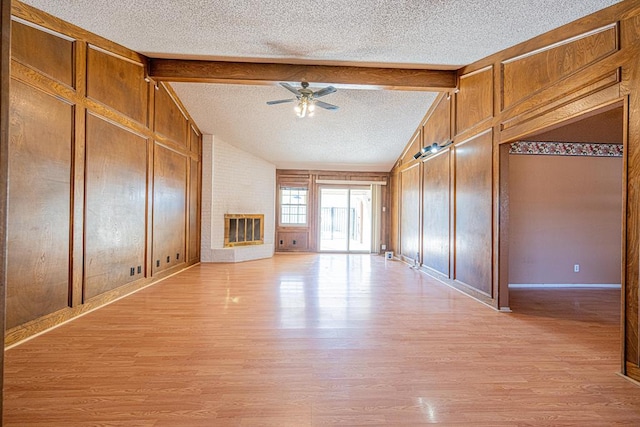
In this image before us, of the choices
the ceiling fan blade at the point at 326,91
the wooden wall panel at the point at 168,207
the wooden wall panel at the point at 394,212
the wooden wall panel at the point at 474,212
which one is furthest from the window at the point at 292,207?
the wooden wall panel at the point at 474,212

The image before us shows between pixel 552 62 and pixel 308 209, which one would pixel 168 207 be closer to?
pixel 308 209

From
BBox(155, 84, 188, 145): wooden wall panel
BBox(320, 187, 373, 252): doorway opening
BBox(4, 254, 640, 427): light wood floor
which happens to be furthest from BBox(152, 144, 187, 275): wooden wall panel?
BBox(320, 187, 373, 252): doorway opening

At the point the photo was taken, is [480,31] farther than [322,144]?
No

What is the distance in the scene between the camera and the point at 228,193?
7.47 metres

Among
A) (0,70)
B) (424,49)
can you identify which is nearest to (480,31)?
(424,49)

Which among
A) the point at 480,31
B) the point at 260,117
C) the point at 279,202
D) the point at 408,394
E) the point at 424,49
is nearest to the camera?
the point at 408,394

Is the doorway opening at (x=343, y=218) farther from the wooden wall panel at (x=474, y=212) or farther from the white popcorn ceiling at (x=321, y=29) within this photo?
the wooden wall panel at (x=474, y=212)

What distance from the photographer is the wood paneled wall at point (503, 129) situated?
221cm

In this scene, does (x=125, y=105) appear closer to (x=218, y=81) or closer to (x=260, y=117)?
(x=218, y=81)

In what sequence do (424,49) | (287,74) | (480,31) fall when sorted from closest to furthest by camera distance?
(480,31) → (424,49) → (287,74)

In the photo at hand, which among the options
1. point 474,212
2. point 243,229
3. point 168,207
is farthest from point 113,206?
point 474,212

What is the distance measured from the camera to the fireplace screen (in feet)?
24.3

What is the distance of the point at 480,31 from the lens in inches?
127

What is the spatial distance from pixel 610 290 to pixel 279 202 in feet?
24.1
